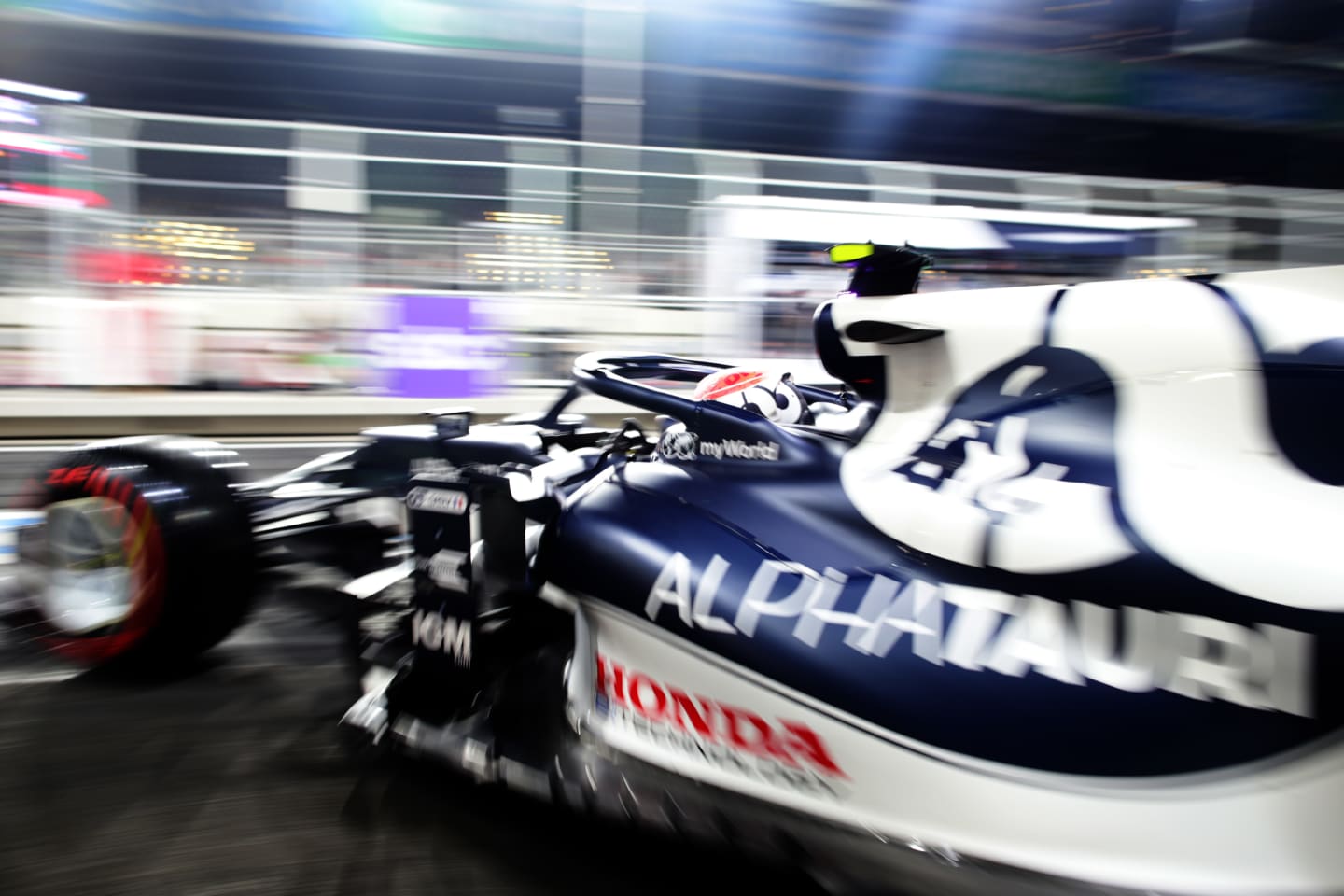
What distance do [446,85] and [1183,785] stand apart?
14.8 meters

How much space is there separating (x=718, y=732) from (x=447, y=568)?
2.33 feet

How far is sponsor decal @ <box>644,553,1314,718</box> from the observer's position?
998mm

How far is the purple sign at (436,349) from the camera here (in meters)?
7.51

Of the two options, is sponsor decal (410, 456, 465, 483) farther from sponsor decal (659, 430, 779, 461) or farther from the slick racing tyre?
the slick racing tyre

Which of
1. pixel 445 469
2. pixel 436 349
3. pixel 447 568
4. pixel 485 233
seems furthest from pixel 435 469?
pixel 485 233

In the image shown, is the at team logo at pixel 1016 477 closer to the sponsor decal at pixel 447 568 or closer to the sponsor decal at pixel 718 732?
the sponsor decal at pixel 718 732

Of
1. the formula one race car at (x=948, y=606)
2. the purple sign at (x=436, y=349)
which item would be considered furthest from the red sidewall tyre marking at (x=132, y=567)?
the purple sign at (x=436, y=349)

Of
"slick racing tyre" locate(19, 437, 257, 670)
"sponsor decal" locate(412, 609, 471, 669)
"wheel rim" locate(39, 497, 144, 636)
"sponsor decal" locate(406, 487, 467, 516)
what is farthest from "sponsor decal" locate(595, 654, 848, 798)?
"wheel rim" locate(39, 497, 144, 636)

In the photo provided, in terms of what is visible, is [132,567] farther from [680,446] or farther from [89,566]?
[680,446]

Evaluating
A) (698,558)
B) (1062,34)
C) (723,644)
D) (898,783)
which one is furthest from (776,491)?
(1062,34)

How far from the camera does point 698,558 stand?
1.47 m

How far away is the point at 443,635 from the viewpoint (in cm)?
181

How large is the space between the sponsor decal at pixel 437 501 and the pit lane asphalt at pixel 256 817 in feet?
1.46

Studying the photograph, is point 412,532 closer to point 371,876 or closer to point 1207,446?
point 371,876
